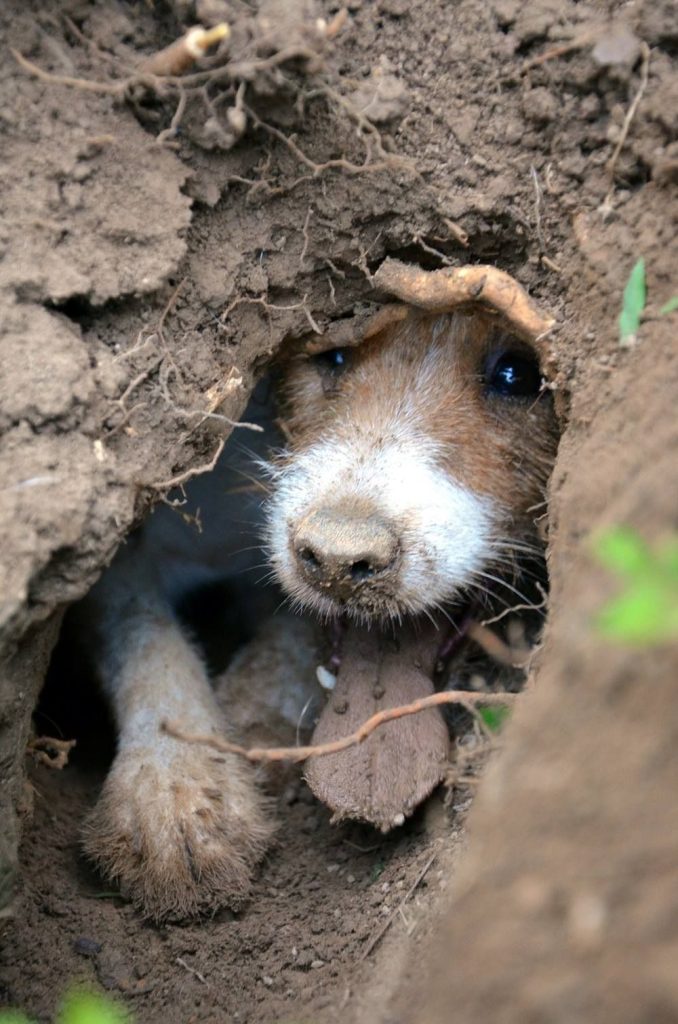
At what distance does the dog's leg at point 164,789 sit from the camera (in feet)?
9.71

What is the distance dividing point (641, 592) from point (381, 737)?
2.14 m

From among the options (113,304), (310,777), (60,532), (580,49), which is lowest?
(310,777)

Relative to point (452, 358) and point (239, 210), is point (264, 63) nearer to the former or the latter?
point (239, 210)

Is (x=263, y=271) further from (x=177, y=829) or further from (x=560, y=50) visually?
(x=177, y=829)

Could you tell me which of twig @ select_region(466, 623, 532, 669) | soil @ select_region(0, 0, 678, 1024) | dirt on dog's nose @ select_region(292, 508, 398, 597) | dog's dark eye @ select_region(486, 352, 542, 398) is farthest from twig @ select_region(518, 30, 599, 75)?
twig @ select_region(466, 623, 532, 669)

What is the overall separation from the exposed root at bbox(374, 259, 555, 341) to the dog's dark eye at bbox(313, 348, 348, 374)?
0.52m

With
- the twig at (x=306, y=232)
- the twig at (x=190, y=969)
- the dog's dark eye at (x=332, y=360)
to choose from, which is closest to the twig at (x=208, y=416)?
the twig at (x=306, y=232)

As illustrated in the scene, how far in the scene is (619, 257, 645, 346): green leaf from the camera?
7.52 feet

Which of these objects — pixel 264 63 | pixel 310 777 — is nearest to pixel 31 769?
pixel 310 777

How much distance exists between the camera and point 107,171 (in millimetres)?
2502

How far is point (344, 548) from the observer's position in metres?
2.83

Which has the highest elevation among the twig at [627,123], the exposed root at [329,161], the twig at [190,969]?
the twig at [627,123]

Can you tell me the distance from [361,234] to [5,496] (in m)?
1.40

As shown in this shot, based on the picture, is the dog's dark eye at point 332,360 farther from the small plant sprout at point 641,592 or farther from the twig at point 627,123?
the small plant sprout at point 641,592
